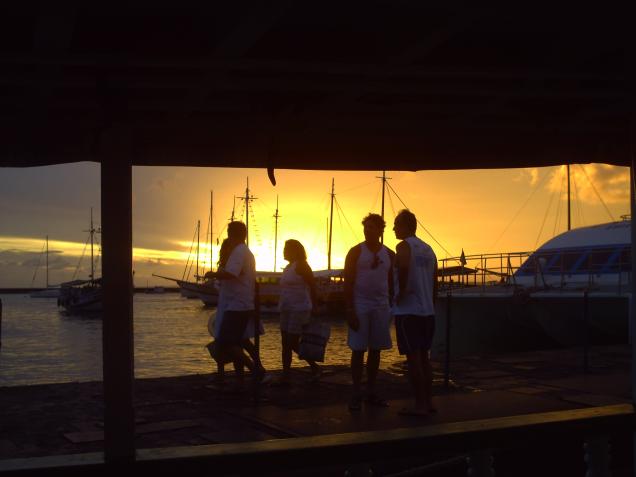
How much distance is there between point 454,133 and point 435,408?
4.00 metres

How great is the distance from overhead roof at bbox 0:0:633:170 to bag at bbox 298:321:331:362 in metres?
5.61

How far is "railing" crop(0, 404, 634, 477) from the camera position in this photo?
262 cm

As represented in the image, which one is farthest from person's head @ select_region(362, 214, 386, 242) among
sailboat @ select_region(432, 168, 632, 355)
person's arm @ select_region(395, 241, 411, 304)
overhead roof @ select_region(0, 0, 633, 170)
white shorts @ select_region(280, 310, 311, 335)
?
sailboat @ select_region(432, 168, 632, 355)

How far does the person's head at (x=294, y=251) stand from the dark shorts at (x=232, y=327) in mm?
1251

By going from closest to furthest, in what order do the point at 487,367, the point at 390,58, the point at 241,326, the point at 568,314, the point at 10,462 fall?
1. the point at 10,462
2. the point at 390,58
3. the point at 241,326
4. the point at 487,367
5. the point at 568,314

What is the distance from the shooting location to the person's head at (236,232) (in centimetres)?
860

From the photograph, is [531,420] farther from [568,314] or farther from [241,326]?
[568,314]

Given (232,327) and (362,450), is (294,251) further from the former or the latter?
(362,450)

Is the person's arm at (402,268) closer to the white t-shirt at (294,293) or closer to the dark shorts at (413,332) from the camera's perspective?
the dark shorts at (413,332)

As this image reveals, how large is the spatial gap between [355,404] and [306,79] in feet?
15.4

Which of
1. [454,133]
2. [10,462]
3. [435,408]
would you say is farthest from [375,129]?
[435,408]

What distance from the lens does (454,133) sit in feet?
13.4

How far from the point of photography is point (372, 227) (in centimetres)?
744

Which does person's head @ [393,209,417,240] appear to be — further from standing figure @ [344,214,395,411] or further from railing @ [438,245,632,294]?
railing @ [438,245,632,294]
